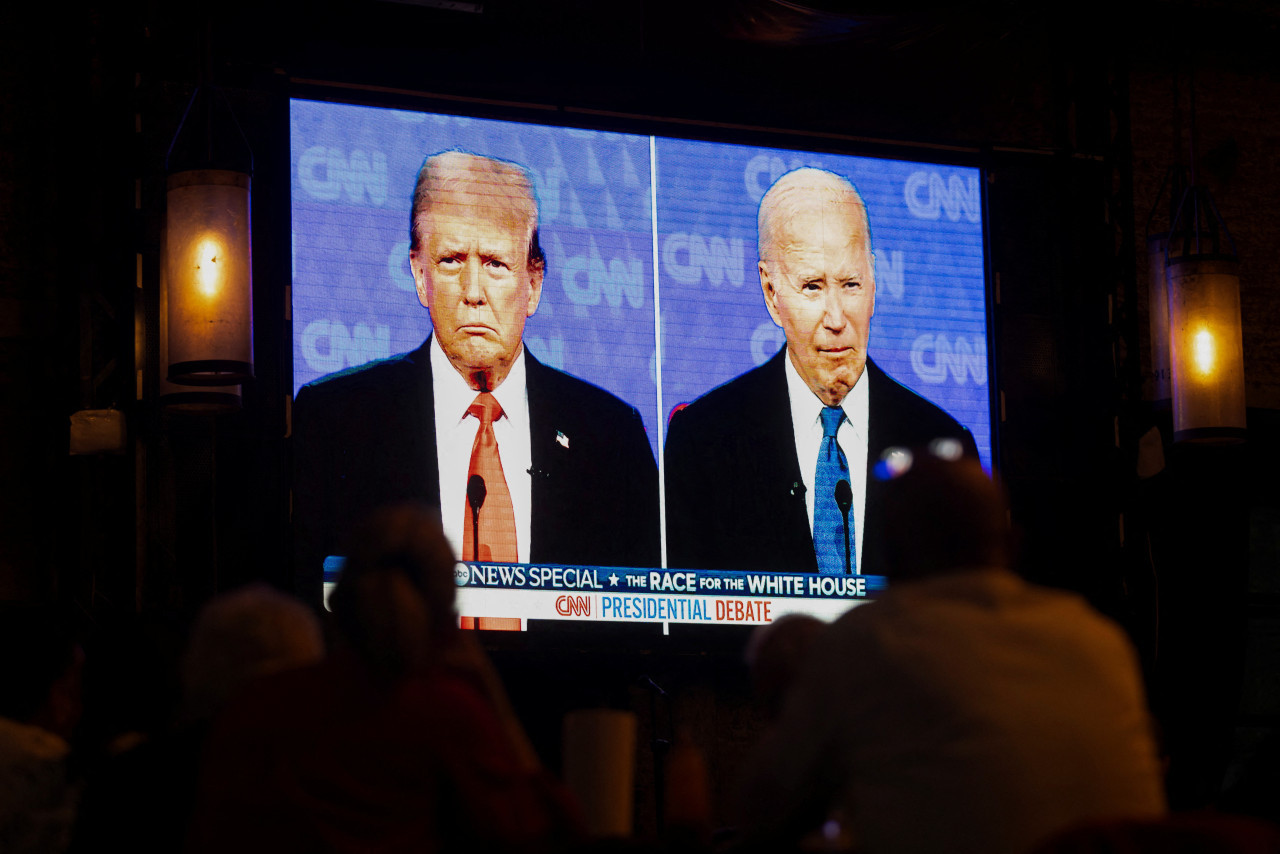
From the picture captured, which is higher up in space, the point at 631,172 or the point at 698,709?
the point at 631,172

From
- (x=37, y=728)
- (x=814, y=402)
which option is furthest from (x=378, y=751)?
(x=814, y=402)

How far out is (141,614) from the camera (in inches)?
196

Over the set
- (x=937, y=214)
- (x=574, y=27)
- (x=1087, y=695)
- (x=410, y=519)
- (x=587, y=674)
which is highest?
(x=574, y=27)

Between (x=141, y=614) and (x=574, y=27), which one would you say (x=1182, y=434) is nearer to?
(x=574, y=27)

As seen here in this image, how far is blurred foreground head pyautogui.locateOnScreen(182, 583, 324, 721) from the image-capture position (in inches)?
90.8

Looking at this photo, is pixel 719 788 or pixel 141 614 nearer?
pixel 141 614

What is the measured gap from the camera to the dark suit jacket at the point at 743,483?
571 centimetres

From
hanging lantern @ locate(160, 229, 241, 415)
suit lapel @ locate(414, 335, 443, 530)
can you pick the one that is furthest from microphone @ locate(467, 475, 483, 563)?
hanging lantern @ locate(160, 229, 241, 415)

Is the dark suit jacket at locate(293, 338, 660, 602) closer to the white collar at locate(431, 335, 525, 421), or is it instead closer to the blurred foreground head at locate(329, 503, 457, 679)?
the white collar at locate(431, 335, 525, 421)

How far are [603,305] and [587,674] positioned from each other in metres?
1.35

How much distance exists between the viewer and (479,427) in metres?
5.48

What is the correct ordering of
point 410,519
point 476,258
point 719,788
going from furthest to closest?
point 719,788 < point 476,258 < point 410,519

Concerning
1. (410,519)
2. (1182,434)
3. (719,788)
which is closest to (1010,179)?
(1182,434)

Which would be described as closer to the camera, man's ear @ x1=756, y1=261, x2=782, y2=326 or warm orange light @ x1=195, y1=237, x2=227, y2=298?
warm orange light @ x1=195, y1=237, x2=227, y2=298
